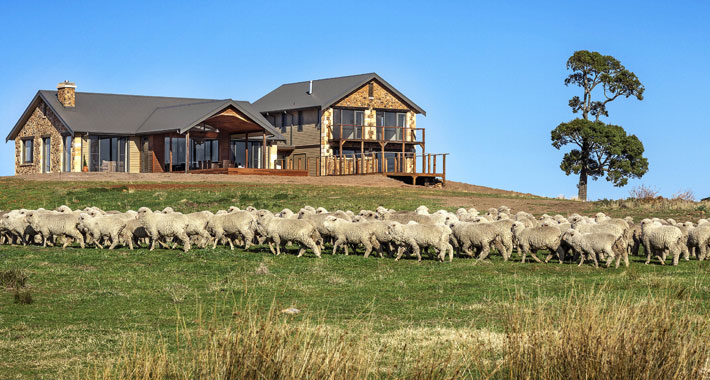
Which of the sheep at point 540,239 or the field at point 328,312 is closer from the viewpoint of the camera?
the field at point 328,312

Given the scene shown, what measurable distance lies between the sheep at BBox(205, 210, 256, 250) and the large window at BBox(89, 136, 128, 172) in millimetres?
39600

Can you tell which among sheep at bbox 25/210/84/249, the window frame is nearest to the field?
sheep at bbox 25/210/84/249

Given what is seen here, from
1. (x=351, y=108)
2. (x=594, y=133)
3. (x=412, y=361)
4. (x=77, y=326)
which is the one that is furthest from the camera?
(x=351, y=108)

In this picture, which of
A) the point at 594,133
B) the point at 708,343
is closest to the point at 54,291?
the point at 708,343

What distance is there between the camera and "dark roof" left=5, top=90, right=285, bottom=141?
189 ft

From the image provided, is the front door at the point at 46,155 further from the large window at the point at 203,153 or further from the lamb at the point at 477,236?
the lamb at the point at 477,236

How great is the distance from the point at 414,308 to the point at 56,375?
19.1 ft

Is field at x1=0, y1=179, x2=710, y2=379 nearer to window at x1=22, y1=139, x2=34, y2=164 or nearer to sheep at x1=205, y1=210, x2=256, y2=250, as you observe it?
sheep at x1=205, y1=210, x2=256, y2=250

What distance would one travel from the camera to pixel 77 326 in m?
12.1

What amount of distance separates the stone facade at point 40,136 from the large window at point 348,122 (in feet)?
67.7

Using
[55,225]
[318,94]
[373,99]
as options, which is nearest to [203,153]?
[318,94]

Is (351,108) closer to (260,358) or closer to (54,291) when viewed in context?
(54,291)

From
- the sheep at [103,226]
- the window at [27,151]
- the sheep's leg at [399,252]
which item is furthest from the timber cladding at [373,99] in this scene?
the sheep's leg at [399,252]

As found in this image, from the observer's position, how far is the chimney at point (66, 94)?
62.0 meters
